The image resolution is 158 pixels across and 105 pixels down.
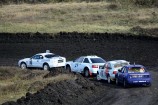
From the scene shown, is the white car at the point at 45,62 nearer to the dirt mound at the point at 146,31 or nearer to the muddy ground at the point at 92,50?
the muddy ground at the point at 92,50

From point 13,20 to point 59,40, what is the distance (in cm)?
1603

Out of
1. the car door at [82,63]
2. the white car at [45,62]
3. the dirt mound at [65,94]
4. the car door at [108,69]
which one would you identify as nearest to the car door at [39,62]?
the white car at [45,62]

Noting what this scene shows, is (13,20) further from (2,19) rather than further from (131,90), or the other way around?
(131,90)

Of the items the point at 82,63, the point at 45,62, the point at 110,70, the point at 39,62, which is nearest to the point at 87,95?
the point at 110,70

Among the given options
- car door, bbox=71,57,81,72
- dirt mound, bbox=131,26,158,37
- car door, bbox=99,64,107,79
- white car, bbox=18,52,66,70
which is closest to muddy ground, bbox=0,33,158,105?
car door, bbox=99,64,107,79

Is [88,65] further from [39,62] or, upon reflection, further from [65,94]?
[65,94]

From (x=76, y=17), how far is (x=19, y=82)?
4245cm

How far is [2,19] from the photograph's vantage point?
7369cm

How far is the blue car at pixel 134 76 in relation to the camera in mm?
30703

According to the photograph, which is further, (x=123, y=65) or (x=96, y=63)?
(x=96, y=63)

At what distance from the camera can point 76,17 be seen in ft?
238

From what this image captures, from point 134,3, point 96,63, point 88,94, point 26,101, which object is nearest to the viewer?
point 26,101

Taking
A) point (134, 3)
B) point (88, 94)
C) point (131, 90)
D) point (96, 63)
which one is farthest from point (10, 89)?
point (134, 3)

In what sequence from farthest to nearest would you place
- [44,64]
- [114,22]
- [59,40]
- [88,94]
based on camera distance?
1. [114,22]
2. [59,40]
3. [44,64]
4. [88,94]
